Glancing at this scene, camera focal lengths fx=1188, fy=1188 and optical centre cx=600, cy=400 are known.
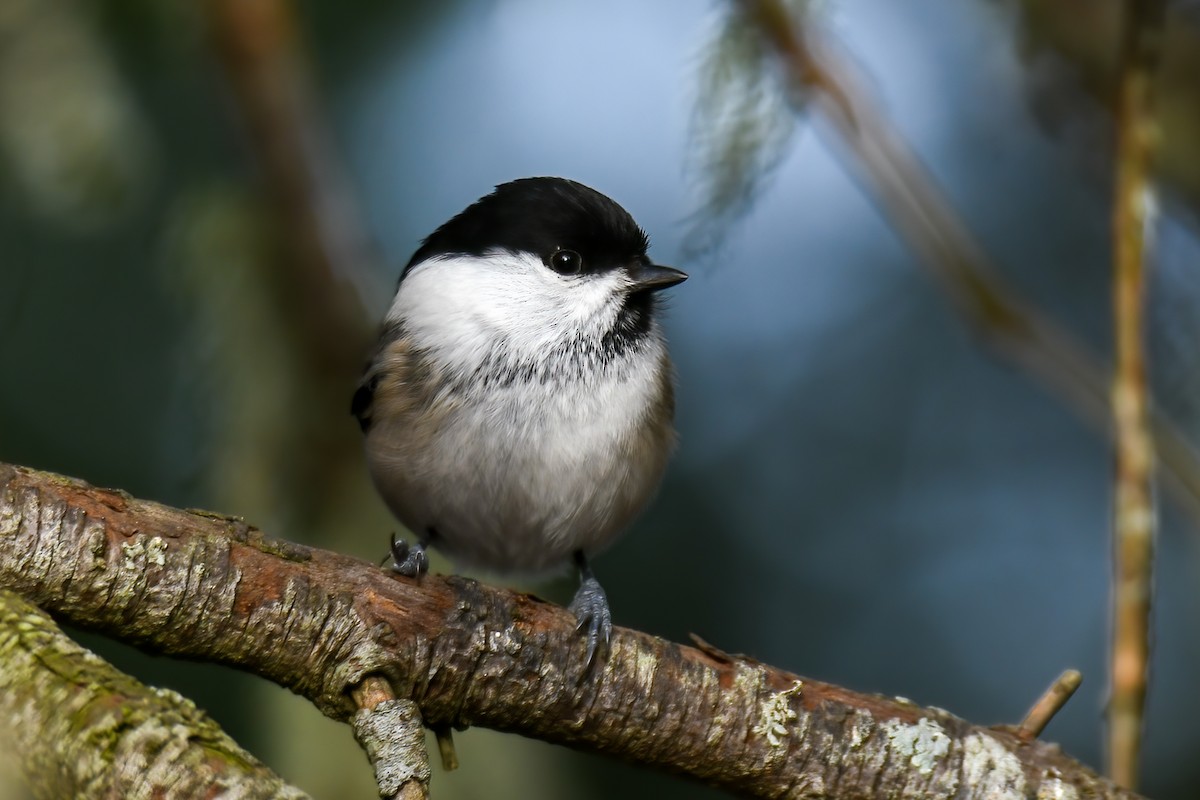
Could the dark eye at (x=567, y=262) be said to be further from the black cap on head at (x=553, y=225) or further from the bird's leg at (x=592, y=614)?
the bird's leg at (x=592, y=614)

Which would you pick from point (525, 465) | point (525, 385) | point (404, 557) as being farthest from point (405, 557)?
point (525, 385)

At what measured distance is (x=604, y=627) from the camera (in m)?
1.80

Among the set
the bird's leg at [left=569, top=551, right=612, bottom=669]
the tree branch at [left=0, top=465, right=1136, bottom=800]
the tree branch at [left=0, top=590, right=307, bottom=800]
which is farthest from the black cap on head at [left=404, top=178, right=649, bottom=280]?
the tree branch at [left=0, top=590, right=307, bottom=800]

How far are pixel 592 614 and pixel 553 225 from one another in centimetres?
89

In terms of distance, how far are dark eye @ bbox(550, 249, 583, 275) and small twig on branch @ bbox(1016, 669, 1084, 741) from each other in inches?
47.0

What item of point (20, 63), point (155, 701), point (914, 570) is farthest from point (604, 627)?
point (914, 570)

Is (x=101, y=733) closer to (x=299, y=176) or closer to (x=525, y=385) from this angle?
(x=525, y=385)

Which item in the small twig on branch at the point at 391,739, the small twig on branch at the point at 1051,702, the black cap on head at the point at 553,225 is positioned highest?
the black cap on head at the point at 553,225

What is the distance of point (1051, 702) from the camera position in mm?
1767

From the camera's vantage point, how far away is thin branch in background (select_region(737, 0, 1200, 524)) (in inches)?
85.0

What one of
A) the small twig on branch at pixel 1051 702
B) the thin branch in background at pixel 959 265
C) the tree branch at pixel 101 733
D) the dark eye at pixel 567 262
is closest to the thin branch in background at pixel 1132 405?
the small twig on branch at pixel 1051 702

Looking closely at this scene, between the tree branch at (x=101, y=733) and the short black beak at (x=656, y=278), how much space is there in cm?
143

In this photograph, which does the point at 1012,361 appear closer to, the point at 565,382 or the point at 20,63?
the point at 565,382

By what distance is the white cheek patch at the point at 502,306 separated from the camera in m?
2.29
